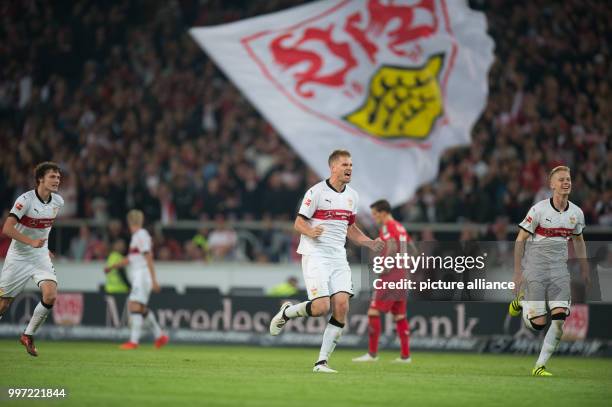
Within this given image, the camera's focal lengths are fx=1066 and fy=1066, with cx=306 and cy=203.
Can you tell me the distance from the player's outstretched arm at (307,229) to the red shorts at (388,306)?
14.2 ft

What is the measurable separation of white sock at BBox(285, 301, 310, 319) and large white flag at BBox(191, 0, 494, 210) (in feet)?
21.8

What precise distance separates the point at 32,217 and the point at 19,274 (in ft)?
2.79

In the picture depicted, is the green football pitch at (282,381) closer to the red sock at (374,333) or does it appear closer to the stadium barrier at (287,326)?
the red sock at (374,333)

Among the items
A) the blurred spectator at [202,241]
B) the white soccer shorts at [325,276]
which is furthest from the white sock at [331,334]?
the blurred spectator at [202,241]

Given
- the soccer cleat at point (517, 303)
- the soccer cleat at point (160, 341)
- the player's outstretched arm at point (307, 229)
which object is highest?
the player's outstretched arm at point (307, 229)


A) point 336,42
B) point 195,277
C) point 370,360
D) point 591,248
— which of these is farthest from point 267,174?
point 591,248

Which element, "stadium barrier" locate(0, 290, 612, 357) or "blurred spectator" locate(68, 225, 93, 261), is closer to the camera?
"stadium barrier" locate(0, 290, 612, 357)

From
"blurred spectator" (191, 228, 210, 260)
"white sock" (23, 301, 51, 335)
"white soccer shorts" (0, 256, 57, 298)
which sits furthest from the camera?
"blurred spectator" (191, 228, 210, 260)

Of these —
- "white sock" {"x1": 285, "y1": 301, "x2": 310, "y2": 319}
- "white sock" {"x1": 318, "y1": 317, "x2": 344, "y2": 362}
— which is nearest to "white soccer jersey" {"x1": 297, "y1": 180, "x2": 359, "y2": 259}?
"white sock" {"x1": 285, "y1": 301, "x2": 310, "y2": 319}

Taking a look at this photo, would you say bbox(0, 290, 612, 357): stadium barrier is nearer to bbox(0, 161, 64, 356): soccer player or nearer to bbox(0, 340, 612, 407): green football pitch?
bbox(0, 340, 612, 407): green football pitch

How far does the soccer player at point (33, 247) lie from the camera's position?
14.1 m

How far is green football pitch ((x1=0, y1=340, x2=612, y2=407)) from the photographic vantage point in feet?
33.1

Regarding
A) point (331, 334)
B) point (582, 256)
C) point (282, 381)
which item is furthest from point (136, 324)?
point (582, 256)

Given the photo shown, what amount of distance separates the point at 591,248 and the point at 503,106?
437 inches
